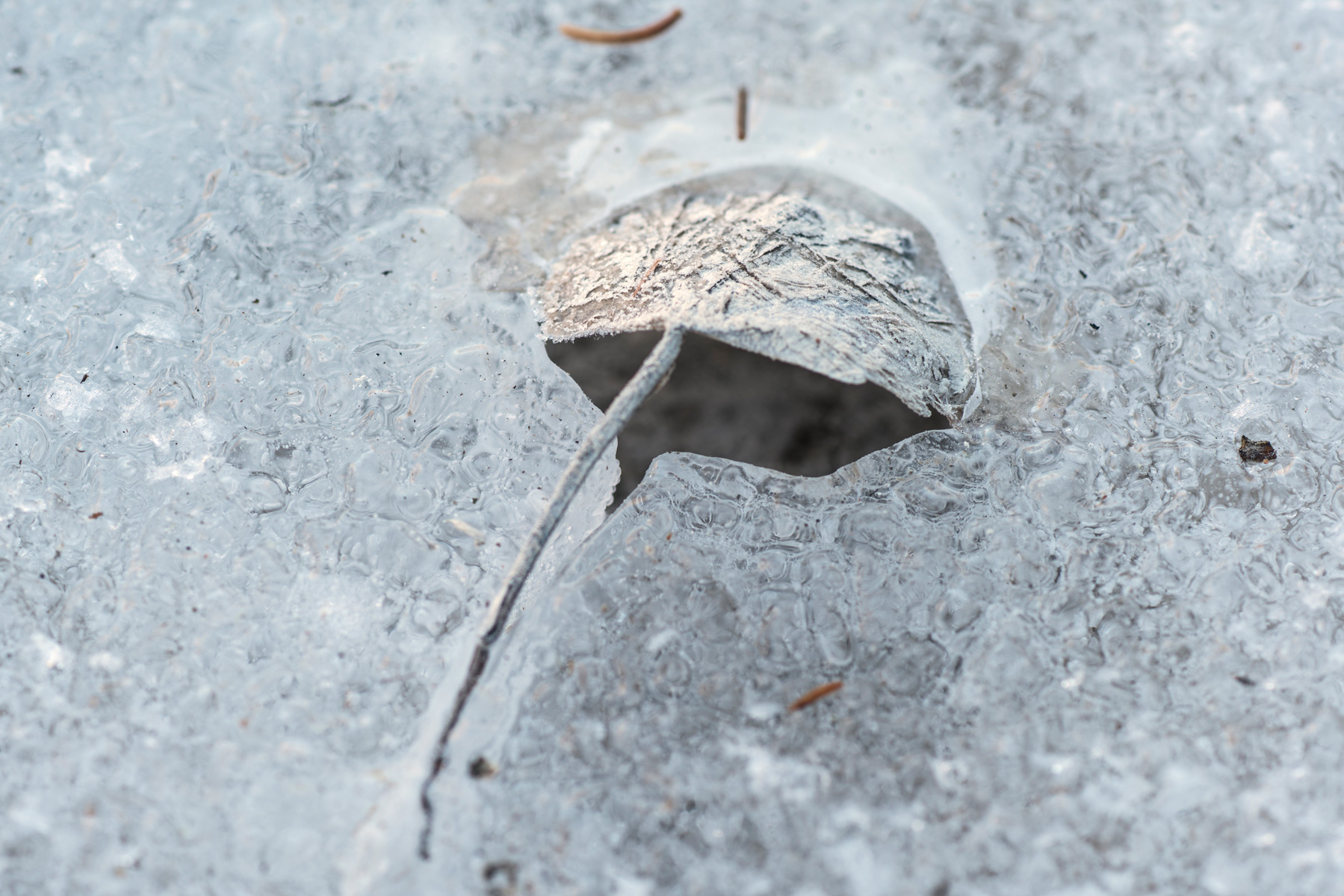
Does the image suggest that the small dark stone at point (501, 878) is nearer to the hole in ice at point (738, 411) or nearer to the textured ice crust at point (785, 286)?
the hole in ice at point (738, 411)

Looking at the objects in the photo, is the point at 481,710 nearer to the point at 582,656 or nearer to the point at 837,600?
the point at 582,656

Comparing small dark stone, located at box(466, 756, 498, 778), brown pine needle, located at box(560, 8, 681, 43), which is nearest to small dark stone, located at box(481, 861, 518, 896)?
small dark stone, located at box(466, 756, 498, 778)

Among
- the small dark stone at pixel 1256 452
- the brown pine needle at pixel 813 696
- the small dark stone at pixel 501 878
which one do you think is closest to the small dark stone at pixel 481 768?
the small dark stone at pixel 501 878

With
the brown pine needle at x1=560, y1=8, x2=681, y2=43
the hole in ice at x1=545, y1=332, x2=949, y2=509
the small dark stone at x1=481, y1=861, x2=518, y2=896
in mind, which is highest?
the brown pine needle at x1=560, y1=8, x2=681, y2=43

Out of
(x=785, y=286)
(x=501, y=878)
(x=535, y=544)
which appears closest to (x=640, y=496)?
(x=535, y=544)

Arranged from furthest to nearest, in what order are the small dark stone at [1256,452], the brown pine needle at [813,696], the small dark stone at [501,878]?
the small dark stone at [1256,452], the brown pine needle at [813,696], the small dark stone at [501,878]

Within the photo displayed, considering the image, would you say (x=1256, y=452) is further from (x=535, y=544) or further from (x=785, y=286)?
(x=535, y=544)

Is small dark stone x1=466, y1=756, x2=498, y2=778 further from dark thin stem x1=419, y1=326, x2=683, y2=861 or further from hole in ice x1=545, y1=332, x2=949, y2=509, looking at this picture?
hole in ice x1=545, y1=332, x2=949, y2=509

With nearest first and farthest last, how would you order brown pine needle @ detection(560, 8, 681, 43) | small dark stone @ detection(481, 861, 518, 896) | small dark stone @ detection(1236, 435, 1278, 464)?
small dark stone @ detection(481, 861, 518, 896) → small dark stone @ detection(1236, 435, 1278, 464) → brown pine needle @ detection(560, 8, 681, 43)
